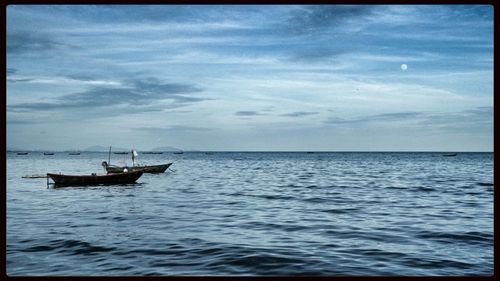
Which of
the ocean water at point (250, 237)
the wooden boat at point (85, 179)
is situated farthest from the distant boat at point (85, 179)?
the ocean water at point (250, 237)

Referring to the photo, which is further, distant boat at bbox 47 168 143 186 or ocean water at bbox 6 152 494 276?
distant boat at bbox 47 168 143 186

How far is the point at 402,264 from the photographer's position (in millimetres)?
13219

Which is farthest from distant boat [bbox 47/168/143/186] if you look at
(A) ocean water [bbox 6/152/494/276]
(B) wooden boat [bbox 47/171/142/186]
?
(A) ocean water [bbox 6/152/494/276]

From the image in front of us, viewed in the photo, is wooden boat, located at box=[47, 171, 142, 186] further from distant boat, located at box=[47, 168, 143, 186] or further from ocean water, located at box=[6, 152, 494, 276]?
ocean water, located at box=[6, 152, 494, 276]

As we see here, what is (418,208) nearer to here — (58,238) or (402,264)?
(402,264)

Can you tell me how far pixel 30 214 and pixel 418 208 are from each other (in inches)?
949

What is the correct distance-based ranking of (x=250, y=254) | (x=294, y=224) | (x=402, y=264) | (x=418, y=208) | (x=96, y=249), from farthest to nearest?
(x=418, y=208)
(x=294, y=224)
(x=96, y=249)
(x=250, y=254)
(x=402, y=264)

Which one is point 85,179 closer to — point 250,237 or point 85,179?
point 85,179

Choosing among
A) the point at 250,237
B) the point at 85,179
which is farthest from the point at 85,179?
the point at 250,237

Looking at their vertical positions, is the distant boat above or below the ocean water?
above

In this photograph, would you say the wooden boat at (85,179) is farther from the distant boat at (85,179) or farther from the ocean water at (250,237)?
the ocean water at (250,237)

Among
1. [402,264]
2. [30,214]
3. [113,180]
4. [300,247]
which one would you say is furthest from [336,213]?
[113,180]

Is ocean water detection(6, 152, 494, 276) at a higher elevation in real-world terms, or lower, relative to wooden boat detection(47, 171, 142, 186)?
lower

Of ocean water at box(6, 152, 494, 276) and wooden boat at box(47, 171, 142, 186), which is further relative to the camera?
wooden boat at box(47, 171, 142, 186)
